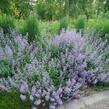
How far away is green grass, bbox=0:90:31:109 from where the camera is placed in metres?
4.56

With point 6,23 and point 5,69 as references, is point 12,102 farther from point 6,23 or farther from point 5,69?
point 6,23

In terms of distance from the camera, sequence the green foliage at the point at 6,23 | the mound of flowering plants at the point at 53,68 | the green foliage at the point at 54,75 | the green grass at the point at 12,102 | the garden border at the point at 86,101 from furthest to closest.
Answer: the green foliage at the point at 6,23 < the green foliage at the point at 54,75 < the garden border at the point at 86,101 < the mound of flowering plants at the point at 53,68 < the green grass at the point at 12,102

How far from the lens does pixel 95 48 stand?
6164mm

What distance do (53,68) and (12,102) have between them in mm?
836

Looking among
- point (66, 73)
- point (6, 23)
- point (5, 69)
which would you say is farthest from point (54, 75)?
point (6, 23)

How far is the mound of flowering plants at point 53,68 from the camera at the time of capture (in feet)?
15.4

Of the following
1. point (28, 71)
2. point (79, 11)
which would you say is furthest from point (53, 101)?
point (79, 11)

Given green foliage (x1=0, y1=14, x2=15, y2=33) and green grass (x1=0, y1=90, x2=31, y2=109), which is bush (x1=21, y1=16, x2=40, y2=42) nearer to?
green foliage (x1=0, y1=14, x2=15, y2=33)

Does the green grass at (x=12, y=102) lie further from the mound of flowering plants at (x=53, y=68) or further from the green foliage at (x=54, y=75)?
the green foliage at (x=54, y=75)

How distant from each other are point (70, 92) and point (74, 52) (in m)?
0.85

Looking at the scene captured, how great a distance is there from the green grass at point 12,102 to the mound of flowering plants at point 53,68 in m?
0.07

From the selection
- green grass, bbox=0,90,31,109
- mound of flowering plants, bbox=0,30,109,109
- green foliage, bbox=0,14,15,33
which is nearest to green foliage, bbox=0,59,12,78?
mound of flowering plants, bbox=0,30,109,109

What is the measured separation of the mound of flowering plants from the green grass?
68 millimetres

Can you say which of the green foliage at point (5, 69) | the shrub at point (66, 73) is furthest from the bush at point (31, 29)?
the green foliage at point (5, 69)
